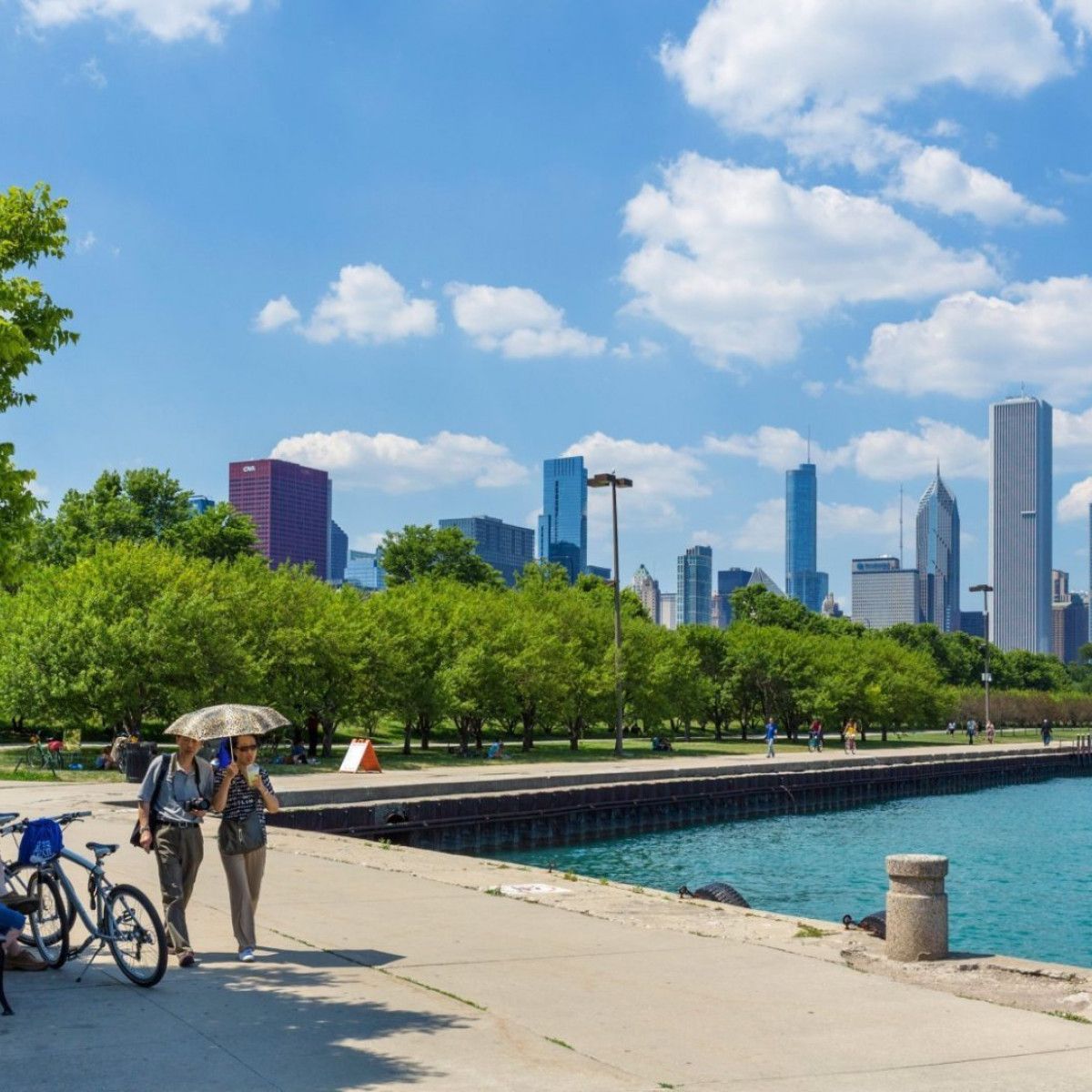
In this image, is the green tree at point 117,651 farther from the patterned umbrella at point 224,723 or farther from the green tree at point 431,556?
the green tree at point 431,556

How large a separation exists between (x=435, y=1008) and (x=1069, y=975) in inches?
219

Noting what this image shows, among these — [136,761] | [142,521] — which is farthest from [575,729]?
[136,761]

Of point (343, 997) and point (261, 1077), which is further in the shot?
point (343, 997)

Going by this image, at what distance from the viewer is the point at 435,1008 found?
32.8 ft

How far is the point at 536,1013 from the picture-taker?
9961 mm

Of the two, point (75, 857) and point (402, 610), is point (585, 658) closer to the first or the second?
point (402, 610)

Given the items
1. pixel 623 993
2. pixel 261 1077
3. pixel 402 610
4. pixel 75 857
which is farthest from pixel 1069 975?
pixel 402 610

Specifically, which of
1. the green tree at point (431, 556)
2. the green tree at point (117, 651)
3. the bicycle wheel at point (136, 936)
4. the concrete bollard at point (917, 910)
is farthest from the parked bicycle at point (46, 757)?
the green tree at point (431, 556)

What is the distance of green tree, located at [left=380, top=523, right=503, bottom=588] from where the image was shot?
103 metres

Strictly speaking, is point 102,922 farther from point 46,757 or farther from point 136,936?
point 46,757

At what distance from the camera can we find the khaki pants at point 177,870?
37.9ft

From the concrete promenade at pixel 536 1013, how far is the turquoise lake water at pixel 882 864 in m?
13.2

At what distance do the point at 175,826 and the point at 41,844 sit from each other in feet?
3.66

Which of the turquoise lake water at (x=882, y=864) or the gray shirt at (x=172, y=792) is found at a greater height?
the gray shirt at (x=172, y=792)
